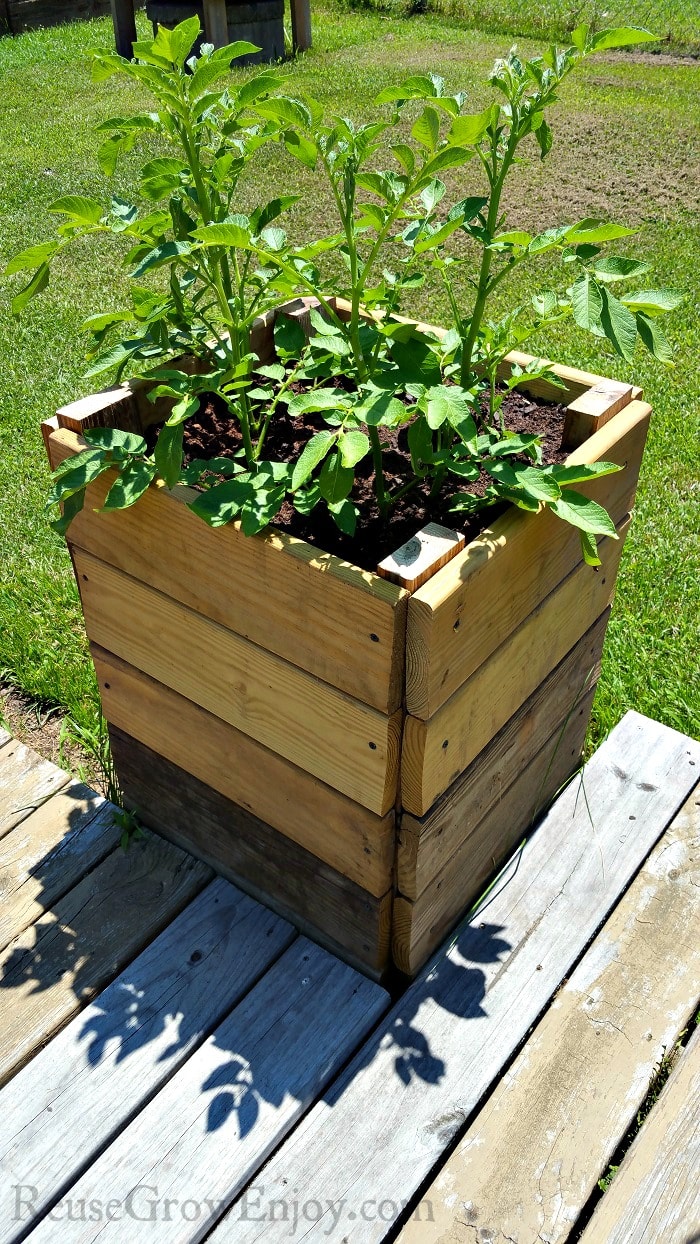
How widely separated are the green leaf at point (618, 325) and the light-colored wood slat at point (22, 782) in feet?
4.88

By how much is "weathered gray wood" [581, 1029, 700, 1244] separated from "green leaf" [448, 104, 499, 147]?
148 centimetres

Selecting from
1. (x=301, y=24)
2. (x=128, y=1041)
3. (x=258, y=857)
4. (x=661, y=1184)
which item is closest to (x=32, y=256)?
(x=258, y=857)

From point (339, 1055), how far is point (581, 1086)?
1.30 ft

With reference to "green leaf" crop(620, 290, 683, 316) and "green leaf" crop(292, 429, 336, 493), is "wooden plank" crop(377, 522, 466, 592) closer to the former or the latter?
"green leaf" crop(292, 429, 336, 493)

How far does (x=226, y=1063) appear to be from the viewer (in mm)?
1674

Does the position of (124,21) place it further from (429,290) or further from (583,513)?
(583,513)

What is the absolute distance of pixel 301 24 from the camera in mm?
8164

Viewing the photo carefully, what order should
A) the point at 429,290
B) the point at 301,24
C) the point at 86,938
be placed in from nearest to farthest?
the point at 86,938
the point at 429,290
the point at 301,24

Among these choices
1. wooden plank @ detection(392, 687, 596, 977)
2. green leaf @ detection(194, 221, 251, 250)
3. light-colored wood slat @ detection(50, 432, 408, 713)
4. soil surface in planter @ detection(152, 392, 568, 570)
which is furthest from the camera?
wooden plank @ detection(392, 687, 596, 977)

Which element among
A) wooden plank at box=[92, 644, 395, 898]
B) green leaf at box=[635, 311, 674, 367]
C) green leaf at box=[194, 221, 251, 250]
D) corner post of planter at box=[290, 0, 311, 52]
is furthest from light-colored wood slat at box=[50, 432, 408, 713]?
corner post of planter at box=[290, 0, 311, 52]

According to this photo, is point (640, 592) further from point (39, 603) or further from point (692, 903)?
point (39, 603)

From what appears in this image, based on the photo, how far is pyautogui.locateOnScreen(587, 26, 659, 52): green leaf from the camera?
4.33 feet

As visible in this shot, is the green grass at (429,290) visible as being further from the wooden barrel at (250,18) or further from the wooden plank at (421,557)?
the wooden plank at (421,557)

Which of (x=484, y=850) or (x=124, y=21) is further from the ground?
(x=124, y=21)
